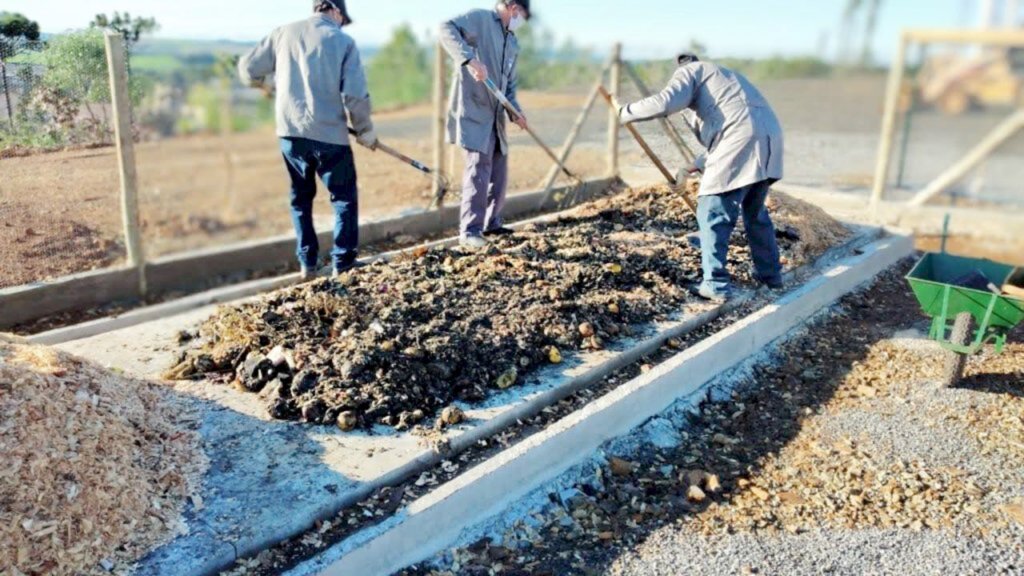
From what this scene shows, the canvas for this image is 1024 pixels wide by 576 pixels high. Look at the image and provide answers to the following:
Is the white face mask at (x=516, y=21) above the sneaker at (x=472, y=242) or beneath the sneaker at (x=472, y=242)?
above

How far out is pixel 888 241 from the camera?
7.29 metres

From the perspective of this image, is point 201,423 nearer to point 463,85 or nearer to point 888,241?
point 463,85

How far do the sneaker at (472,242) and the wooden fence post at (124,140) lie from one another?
7.72ft

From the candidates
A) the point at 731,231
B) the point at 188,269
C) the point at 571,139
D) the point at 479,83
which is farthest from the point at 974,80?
the point at 188,269

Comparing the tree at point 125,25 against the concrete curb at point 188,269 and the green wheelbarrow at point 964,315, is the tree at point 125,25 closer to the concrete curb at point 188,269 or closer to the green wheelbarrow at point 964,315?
the concrete curb at point 188,269

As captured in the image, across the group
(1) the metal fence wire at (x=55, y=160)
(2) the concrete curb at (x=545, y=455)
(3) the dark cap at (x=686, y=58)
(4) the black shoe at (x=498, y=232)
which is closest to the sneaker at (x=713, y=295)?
(2) the concrete curb at (x=545, y=455)

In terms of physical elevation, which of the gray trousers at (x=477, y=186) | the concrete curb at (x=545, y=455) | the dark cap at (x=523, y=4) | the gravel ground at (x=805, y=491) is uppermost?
the dark cap at (x=523, y=4)

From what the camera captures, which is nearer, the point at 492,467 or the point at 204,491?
the point at 204,491

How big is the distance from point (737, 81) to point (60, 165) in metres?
4.49

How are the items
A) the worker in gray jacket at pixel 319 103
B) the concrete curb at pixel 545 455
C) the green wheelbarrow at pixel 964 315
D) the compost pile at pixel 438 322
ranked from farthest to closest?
the worker in gray jacket at pixel 319 103
the green wheelbarrow at pixel 964 315
the compost pile at pixel 438 322
the concrete curb at pixel 545 455

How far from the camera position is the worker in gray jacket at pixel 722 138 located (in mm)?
4996

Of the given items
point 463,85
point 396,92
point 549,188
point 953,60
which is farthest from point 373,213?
point 396,92

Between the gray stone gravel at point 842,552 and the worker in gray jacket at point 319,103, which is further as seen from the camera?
the worker in gray jacket at point 319,103

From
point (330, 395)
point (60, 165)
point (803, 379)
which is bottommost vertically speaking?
point (803, 379)
